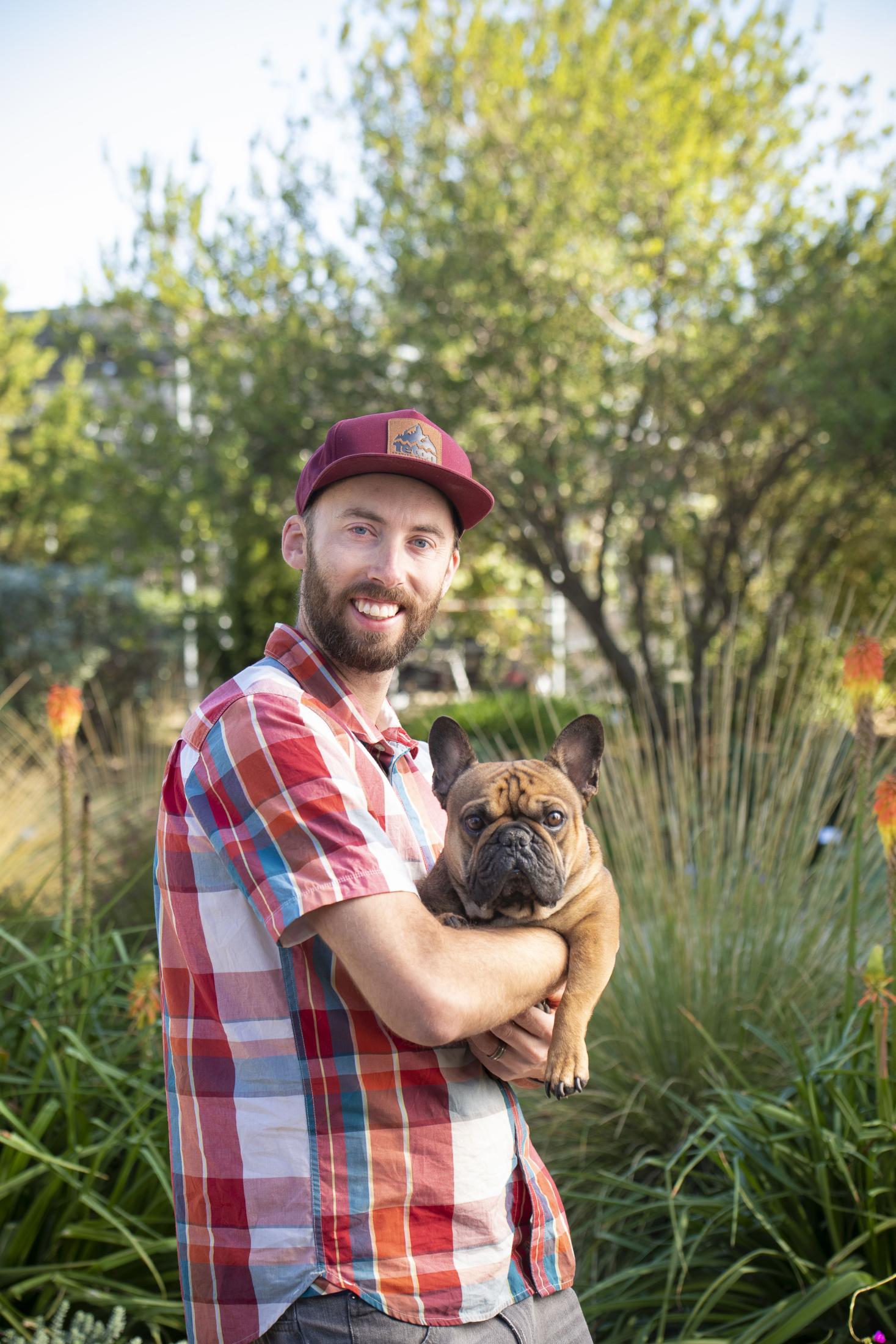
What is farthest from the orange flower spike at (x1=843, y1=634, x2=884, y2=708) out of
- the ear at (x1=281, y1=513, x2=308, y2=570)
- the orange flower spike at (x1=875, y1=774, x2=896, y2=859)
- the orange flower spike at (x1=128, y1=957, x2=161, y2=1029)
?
the orange flower spike at (x1=128, y1=957, x2=161, y2=1029)

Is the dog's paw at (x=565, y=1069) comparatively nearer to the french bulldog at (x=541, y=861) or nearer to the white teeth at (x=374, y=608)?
the french bulldog at (x=541, y=861)

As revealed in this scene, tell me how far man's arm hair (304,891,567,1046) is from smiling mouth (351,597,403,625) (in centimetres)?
57

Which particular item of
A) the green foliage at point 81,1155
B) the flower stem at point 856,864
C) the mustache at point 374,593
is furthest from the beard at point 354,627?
the green foliage at point 81,1155

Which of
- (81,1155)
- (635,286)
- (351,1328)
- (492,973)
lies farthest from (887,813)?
(635,286)

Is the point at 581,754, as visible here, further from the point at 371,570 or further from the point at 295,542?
the point at 295,542

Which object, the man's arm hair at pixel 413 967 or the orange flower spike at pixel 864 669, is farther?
the orange flower spike at pixel 864 669

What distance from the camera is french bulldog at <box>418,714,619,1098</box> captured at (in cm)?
191

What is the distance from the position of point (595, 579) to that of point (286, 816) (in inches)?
440

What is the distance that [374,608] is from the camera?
1991 mm

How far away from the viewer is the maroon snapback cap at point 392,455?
6.43 feet

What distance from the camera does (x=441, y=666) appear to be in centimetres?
1553

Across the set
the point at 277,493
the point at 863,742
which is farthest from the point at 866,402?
the point at 863,742

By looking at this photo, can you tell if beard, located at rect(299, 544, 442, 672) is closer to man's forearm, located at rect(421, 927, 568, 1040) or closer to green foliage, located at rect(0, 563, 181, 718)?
man's forearm, located at rect(421, 927, 568, 1040)

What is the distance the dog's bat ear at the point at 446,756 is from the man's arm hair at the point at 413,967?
1.98 feet
